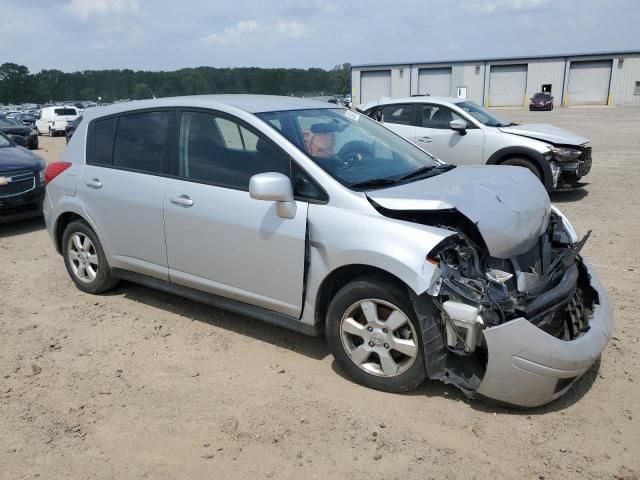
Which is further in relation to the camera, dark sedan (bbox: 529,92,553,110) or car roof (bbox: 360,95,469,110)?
dark sedan (bbox: 529,92,553,110)

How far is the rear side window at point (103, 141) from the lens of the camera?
16.2ft

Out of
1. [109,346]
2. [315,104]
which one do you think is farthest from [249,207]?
[109,346]

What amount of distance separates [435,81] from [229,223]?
60.4 meters

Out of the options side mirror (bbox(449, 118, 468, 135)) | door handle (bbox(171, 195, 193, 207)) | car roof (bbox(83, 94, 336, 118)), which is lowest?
door handle (bbox(171, 195, 193, 207))

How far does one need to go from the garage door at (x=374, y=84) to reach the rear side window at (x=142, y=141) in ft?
195

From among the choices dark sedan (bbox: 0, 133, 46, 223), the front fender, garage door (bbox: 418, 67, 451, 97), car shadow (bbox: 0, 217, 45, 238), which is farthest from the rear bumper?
garage door (bbox: 418, 67, 451, 97)

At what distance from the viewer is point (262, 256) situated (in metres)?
3.84

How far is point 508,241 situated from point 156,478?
7.80ft

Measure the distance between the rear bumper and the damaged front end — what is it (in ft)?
22.1

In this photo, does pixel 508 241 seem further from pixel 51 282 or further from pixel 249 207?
pixel 51 282

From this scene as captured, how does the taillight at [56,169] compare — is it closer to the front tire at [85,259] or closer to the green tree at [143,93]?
the front tire at [85,259]

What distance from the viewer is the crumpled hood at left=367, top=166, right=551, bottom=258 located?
10.9 ft

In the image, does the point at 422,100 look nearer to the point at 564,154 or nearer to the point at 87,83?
the point at 564,154

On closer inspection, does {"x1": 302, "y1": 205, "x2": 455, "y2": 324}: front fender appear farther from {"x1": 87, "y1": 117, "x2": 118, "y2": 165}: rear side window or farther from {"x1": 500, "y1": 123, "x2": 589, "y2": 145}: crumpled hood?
{"x1": 500, "y1": 123, "x2": 589, "y2": 145}: crumpled hood
